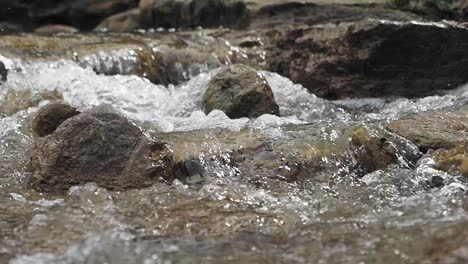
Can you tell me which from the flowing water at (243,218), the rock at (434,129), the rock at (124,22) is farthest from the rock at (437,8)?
the rock at (124,22)

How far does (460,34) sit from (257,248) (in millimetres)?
5949

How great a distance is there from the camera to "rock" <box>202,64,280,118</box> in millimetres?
6453

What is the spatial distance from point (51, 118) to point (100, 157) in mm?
1754

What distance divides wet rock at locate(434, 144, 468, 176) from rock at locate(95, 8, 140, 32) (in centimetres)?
1022

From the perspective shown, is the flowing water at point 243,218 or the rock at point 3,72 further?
the rock at point 3,72

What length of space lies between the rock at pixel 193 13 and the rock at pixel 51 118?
5404mm

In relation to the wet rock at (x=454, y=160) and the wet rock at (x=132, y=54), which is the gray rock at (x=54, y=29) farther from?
the wet rock at (x=454, y=160)

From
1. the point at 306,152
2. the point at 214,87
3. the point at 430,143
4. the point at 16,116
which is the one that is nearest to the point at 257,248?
the point at 306,152

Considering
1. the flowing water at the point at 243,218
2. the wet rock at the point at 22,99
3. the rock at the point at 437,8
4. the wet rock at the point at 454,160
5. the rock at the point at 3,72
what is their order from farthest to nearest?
the rock at the point at 437,8 < the rock at the point at 3,72 < the wet rock at the point at 22,99 < the wet rock at the point at 454,160 < the flowing water at the point at 243,218

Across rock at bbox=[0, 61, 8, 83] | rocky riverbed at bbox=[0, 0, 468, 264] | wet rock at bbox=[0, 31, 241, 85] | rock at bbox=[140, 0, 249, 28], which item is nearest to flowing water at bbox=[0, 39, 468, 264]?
rocky riverbed at bbox=[0, 0, 468, 264]

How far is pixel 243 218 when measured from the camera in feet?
10.8

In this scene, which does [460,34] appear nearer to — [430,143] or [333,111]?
[333,111]

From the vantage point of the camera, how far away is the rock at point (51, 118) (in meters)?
5.71

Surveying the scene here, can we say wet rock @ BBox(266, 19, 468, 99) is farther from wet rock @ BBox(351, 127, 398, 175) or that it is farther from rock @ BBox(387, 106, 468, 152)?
wet rock @ BBox(351, 127, 398, 175)
